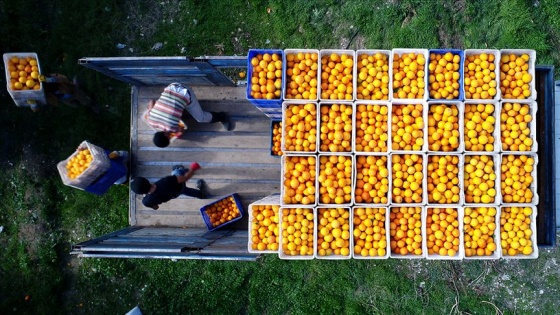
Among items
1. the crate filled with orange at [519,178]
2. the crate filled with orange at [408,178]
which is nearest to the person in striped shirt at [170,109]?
the crate filled with orange at [408,178]

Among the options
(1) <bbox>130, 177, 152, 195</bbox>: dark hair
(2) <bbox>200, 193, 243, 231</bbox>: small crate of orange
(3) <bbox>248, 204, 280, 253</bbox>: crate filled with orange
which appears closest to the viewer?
(3) <bbox>248, 204, 280, 253</bbox>: crate filled with orange

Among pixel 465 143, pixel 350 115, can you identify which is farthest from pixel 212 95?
pixel 465 143

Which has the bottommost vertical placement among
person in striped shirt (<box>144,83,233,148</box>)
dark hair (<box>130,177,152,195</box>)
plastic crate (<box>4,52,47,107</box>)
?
dark hair (<box>130,177,152,195</box>)

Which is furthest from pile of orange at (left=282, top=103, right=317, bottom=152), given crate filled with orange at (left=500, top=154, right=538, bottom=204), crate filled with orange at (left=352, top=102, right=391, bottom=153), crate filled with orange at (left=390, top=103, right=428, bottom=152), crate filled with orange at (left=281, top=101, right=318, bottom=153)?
crate filled with orange at (left=500, top=154, right=538, bottom=204)

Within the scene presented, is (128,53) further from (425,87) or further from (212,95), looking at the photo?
(425,87)

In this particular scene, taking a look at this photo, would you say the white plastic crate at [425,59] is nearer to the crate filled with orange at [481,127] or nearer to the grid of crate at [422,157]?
the grid of crate at [422,157]

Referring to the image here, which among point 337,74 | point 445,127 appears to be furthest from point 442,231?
point 337,74

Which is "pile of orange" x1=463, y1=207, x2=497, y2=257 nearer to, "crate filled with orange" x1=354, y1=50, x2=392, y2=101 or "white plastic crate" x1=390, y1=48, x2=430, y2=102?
"white plastic crate" x1=390, y1=48, x2=430, y2=102
